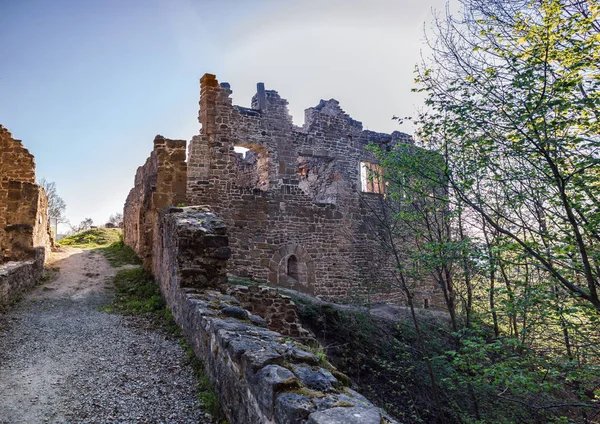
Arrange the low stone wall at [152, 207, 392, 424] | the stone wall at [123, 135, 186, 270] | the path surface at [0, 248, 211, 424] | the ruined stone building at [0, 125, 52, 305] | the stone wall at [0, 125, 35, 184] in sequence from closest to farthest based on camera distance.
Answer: the low stone wall at [152, 207, 392, 424], the path surface at [0, 248, 211, 424], the ruined stone building at [0, 125, 52, 305], the stone wall at [123, 135, 186, 270], the stone wall at [0, 125, 35, 184]

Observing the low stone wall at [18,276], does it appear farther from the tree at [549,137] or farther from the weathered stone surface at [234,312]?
the tree at [549,137]

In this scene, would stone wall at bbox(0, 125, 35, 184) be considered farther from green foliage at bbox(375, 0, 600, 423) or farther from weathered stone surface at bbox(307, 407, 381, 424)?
weathered stone surface at bbox(307, 407, 381, 424)

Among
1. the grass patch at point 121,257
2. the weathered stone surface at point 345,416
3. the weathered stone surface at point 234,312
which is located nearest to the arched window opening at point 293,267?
the grass patch at point 121,257

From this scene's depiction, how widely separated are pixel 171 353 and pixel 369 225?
39.3ft

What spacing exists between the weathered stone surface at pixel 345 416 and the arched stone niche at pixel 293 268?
447 inches

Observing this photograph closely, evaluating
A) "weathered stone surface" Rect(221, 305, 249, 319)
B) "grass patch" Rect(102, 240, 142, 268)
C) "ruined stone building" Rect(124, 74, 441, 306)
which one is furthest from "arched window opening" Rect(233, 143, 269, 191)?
"weathered stone surface" Rect(221, 305, 249, 319)

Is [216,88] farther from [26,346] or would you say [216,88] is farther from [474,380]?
[474,380]

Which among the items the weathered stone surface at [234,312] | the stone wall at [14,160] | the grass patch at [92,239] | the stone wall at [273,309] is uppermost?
the stone wall at [14,160]

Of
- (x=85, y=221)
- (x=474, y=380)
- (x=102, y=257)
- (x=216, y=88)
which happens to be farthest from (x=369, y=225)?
(x=85, y=221)

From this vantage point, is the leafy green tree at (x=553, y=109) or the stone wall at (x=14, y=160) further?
the stone wall at (x=14, y=160)

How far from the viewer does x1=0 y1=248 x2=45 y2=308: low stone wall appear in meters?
7.64

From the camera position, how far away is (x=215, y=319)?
14.9 ft

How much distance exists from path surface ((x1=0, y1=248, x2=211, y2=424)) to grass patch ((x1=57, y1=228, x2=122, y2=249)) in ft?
41.6

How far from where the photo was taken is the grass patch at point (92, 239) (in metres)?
19.9
